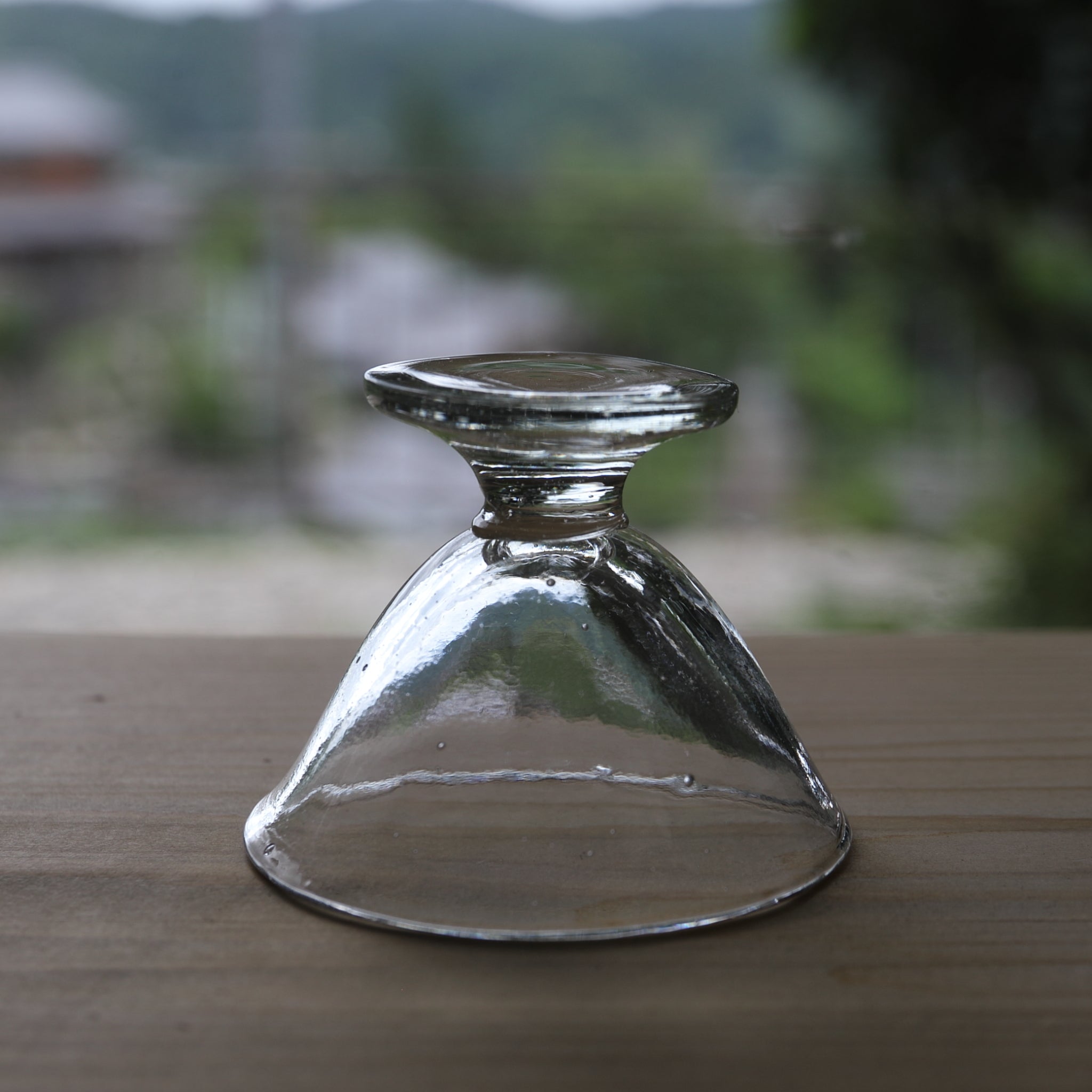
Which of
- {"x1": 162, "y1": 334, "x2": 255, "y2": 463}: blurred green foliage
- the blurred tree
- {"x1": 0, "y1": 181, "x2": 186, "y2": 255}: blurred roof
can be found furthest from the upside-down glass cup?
{"x1": 0, "y1": 181, "x2": 186, "y2": 255}: blurred roof

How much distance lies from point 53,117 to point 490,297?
89cm

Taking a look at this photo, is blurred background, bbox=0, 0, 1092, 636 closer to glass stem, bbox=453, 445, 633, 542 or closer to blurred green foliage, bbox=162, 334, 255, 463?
blurred green foliage, bbox=162, 334, 255, 463

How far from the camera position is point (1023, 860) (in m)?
0.34

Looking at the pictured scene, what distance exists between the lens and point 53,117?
2512 millimetres

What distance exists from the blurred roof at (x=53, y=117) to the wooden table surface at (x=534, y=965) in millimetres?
2341

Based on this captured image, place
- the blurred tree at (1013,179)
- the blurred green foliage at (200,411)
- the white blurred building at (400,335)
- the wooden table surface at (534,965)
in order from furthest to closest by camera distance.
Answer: the blurred green foliage at (200,411) → the white blurred building at (400,335) → the blurred tree at (1013,179) → the wooden table surface at (534,965)

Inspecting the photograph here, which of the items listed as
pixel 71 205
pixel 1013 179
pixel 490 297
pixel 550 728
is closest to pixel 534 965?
pixel 550 728

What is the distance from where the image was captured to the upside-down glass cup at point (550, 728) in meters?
0.30

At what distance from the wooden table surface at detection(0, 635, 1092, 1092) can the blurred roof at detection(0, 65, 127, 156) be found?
2.34 metres

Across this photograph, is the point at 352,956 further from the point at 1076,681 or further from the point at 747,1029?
the point at 1076,681

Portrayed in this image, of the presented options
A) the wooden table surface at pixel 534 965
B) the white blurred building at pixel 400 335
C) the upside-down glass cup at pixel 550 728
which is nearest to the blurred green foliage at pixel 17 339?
the white blurred building at pixel 400 335

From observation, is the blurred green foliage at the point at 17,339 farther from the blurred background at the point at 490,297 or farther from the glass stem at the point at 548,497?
the glass stem at the point at 548,497

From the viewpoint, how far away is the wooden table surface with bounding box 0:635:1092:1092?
245 millimetres

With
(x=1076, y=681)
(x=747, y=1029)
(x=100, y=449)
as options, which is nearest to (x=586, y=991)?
(x=747, y=1029)
